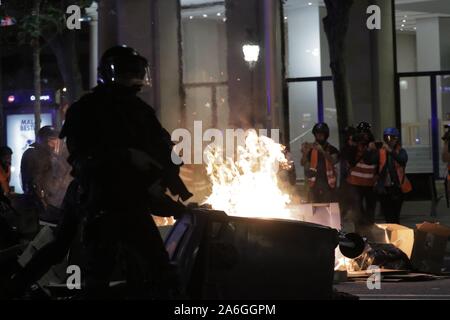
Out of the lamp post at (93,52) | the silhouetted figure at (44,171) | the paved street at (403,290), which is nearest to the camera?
the paved street at (403,290)

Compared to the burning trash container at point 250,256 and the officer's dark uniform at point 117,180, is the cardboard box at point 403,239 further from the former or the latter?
the officer's dark uniform at point 117,180

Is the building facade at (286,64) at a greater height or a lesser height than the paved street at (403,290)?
greater

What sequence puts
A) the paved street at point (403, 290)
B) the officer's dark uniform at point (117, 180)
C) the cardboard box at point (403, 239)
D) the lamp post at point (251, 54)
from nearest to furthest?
the officer's dark uniform at point (117, 180) → the paved street at point (403, 290) → the cardboard box at point (403, 239) → the lamp post at point (251, 54)

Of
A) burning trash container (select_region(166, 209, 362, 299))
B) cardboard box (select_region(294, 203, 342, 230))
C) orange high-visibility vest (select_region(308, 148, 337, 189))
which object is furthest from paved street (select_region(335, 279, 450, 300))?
orange high-visibility vest (select_region(308, 148, 337, 189))

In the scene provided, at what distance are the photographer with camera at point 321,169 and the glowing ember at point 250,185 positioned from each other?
354cm

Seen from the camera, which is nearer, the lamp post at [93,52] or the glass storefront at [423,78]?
the glass storefront at [423,78]

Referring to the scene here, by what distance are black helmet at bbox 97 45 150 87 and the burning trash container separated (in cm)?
86

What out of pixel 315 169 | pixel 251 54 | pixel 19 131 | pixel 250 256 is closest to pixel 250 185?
pixel 250 256

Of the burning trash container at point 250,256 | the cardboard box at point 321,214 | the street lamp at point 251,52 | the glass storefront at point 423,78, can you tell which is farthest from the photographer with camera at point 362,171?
the burning trash container at point 250,256

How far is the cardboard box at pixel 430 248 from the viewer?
11.5 metres

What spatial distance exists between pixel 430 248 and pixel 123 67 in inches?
250

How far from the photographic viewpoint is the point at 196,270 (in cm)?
598

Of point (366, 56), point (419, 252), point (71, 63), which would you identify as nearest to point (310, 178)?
point (419, 252)
